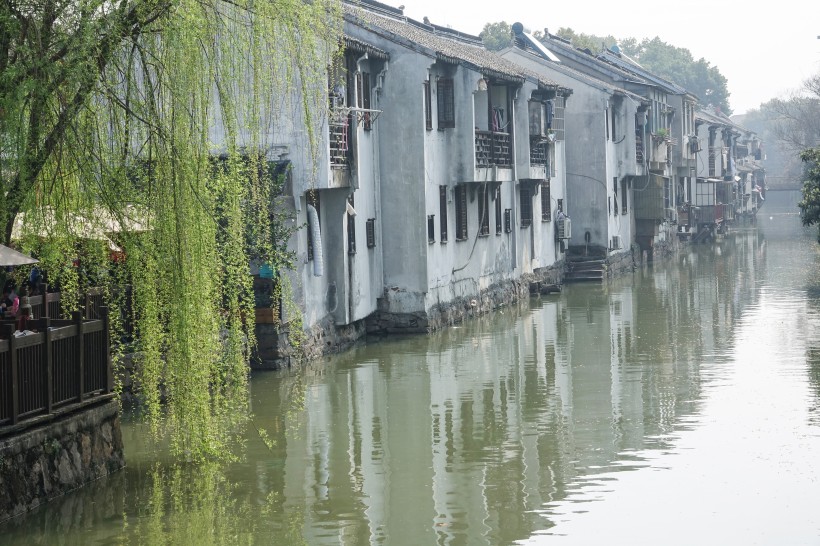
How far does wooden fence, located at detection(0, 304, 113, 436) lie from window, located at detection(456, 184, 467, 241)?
20.2 meters

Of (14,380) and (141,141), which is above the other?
(141,141)

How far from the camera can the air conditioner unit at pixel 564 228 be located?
46906 mm

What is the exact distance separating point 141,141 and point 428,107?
1867 centimetres

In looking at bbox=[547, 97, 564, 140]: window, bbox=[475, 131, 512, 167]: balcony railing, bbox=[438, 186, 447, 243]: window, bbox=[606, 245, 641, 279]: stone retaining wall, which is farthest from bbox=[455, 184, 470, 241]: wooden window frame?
bbox=[606, 245, 641, 279]: stone retaining wall

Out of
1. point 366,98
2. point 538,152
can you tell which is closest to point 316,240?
point 366,98

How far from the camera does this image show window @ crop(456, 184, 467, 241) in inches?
1415

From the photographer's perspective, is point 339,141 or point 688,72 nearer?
point 339,141

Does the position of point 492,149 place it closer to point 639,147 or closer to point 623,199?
point 623,199

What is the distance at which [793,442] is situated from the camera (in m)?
18.6

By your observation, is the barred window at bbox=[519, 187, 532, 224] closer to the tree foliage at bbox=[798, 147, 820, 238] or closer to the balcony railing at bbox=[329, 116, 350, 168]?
the tree foliage at bbox=[798, 147, 820, 238]

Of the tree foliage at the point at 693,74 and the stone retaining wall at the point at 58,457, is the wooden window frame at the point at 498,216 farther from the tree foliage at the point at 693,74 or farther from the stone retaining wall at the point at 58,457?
the tree foliage at the point at 693,74

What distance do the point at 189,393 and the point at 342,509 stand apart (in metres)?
2.33

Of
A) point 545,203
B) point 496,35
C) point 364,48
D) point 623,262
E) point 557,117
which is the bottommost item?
point 623,262

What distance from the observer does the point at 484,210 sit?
38156 mm
